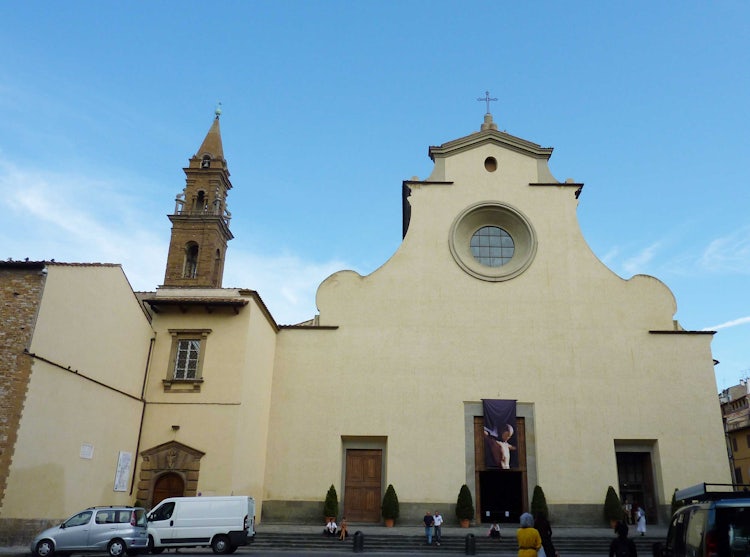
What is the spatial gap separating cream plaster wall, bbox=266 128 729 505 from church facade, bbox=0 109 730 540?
0.06 meters

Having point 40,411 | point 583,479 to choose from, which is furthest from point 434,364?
point 40,411

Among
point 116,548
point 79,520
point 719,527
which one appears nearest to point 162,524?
point 116,548

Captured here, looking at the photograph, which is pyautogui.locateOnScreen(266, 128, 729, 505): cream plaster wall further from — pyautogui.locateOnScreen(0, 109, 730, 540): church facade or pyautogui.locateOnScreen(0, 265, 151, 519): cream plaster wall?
pyautogui.locateOnScreen(0, 265, 151, 519): cream plaster wall

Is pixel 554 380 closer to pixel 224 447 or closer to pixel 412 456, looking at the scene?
pixel 412 456

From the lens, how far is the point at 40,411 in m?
14.3

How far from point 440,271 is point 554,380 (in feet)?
19.5

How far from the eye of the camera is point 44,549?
13.2 m

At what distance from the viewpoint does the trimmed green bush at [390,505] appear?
20.6 meters

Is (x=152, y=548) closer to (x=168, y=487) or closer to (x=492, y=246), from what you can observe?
(x=168, y=487)

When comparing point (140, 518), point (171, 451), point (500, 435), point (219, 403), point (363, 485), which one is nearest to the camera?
point (140, 518)

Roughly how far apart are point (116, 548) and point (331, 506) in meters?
8.10

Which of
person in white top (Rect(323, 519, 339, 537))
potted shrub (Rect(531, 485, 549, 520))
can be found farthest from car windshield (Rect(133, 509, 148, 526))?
potted shrub (Rect(531, 485, 549, 520))

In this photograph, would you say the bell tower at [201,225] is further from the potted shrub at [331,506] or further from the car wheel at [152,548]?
the car wheel at [152,548]

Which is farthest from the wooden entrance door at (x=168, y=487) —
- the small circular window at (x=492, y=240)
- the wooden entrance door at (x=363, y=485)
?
the small circular window at (x=492, y=240)
